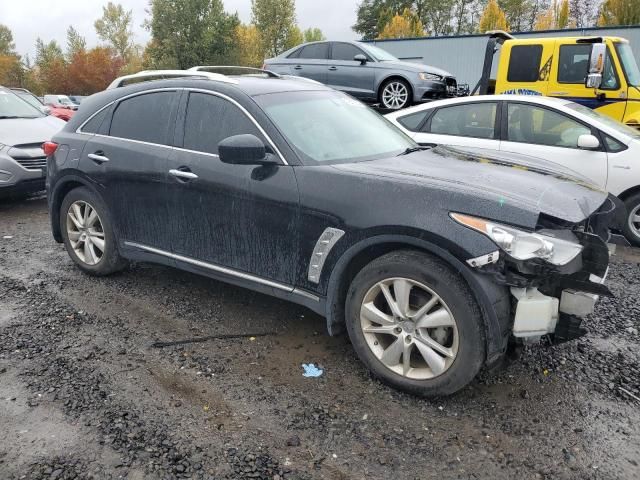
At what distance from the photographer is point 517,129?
6180 mm

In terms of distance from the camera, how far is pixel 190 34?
43.7 meters

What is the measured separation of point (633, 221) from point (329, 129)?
4.01m

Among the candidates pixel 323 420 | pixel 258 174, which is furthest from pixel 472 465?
pixel 258 174

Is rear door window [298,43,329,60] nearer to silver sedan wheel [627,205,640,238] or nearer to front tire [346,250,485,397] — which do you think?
silver sedan wheel [627,205,640,238]

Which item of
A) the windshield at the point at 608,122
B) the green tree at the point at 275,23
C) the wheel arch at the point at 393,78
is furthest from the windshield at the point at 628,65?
the green tree at the point at 275,23

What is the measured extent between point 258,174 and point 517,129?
3.99 m

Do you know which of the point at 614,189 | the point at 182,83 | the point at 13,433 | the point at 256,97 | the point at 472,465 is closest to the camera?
the point at 472,465

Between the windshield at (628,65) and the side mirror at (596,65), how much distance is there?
0.39m

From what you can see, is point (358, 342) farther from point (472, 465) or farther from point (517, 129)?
point (517, 129)

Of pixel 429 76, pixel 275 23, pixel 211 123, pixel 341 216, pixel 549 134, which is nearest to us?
pixel 341 216

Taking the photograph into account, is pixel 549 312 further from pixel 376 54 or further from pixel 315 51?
pixel 315 51

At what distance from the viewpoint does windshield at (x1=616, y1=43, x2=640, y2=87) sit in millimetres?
8062

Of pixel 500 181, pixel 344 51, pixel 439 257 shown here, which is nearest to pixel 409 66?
pixel 344 51

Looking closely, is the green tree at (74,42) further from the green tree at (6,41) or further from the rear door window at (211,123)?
the rear door window at (211,123)
